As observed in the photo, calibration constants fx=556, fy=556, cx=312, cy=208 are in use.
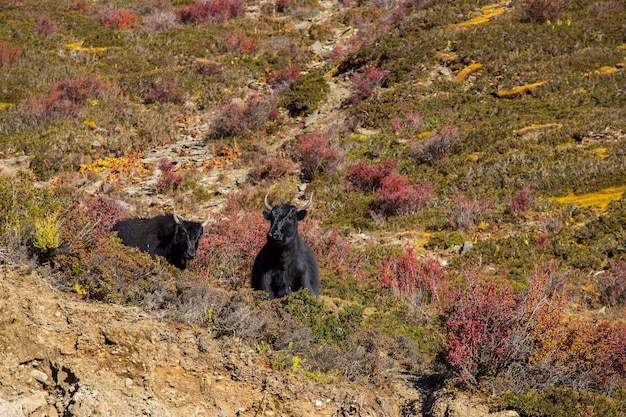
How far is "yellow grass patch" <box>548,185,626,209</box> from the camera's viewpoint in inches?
547

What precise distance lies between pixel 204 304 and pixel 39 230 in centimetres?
186

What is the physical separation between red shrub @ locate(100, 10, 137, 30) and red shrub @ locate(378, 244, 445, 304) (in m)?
25.3

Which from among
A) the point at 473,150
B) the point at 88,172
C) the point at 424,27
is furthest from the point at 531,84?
the point at 88,172

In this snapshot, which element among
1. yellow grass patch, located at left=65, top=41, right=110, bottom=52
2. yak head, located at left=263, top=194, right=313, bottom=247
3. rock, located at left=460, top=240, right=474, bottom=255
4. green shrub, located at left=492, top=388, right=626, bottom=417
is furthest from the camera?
yellow grass patch, located at left=65, top=41, right=110, bottom=52

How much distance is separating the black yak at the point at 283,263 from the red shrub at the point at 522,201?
23.4 feet

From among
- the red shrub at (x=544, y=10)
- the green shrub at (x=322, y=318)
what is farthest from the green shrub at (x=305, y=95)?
the green shrub at (x=322, y=318)

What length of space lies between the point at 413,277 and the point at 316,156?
8073mm

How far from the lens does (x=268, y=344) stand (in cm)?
582

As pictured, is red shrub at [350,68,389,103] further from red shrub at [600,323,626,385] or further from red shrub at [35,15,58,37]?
red shrub at [600,323,626,385]

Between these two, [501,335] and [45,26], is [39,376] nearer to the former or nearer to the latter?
[501,335]

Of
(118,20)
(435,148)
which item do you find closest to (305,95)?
(435,148)

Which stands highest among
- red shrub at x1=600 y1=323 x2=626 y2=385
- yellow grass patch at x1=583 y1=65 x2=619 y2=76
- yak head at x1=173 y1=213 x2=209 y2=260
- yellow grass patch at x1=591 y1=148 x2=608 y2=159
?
red shrub at x1=600 y1=323 x2=626 y2=385

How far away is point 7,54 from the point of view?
2423 centimetres

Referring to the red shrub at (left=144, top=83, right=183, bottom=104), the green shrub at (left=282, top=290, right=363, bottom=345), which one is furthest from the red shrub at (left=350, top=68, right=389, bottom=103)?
the green shrub at (left=282, top=290, right=363, bottom=345)
